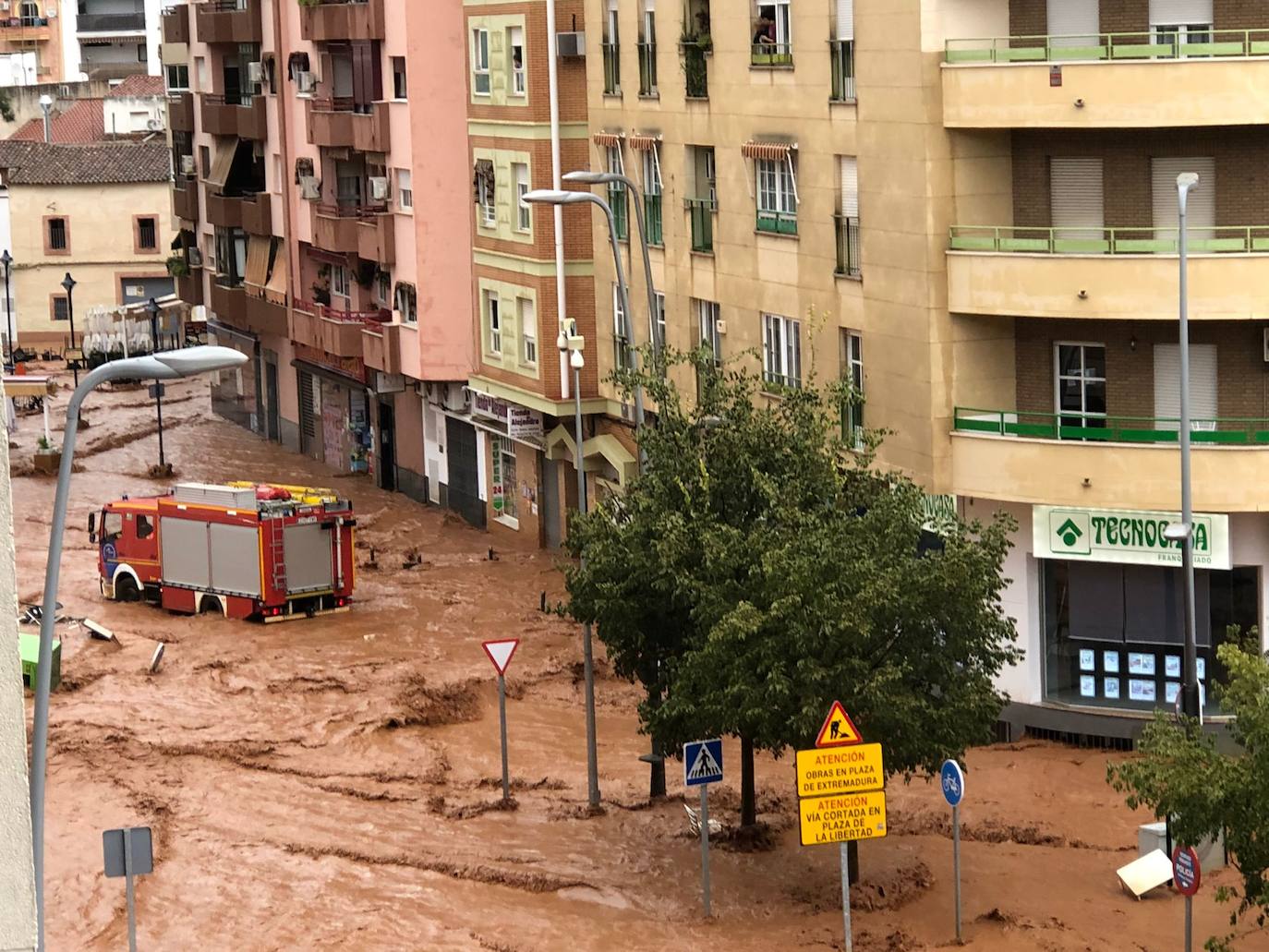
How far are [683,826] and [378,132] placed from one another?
27636 millimetres

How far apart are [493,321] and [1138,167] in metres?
20.4

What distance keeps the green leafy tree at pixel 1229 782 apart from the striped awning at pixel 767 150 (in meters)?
16.1

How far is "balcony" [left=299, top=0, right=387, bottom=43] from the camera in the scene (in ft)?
167

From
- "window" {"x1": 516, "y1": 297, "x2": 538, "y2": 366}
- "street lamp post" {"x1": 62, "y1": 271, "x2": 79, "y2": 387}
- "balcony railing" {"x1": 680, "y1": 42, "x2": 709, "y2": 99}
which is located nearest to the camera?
"balcony railing" {"x1": 680, "y1": 42, "x2": 709, "y2": 99}

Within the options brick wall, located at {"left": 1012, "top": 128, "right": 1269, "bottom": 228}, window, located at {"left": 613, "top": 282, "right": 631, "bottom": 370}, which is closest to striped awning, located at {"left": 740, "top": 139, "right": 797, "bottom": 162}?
brick wall, located at {"left": 1012, "top": 128, "right": 1269, "bottom": 228}

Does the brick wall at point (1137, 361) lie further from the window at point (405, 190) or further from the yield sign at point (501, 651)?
the window at point (405, 190)

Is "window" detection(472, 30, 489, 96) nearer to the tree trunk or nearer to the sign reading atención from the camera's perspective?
the sign reading atención

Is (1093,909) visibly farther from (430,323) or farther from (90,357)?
(90,357)

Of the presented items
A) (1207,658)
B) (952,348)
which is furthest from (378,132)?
(1207,658)

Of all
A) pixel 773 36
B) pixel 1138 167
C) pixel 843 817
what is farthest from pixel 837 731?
pixel 773 36

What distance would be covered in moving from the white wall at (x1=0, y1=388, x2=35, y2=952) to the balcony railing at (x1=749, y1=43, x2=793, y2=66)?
26674 millimetres

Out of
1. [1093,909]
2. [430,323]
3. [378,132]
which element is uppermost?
[378,132]

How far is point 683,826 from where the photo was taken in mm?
26953

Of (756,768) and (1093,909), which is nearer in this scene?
(1093,909)
